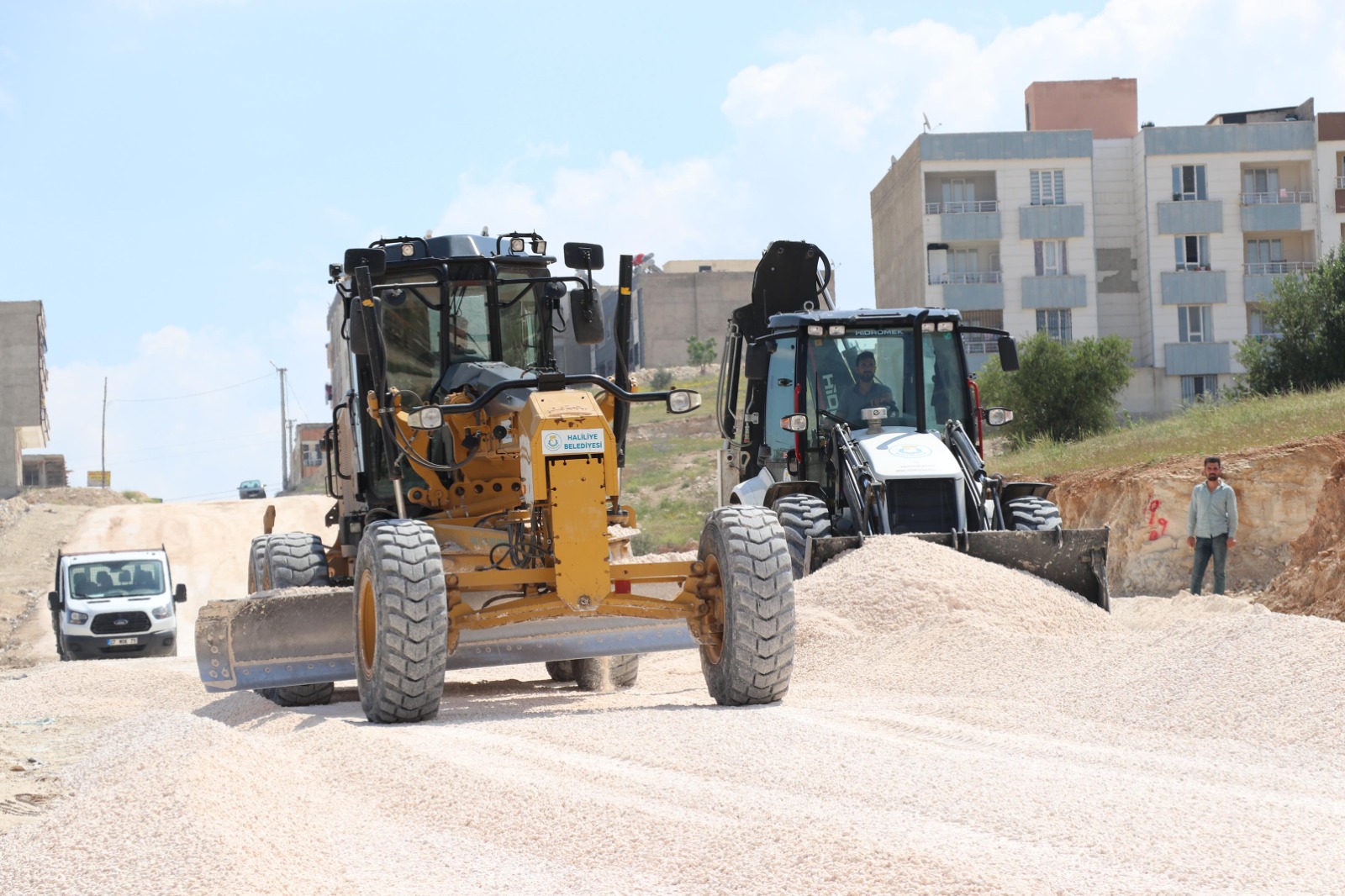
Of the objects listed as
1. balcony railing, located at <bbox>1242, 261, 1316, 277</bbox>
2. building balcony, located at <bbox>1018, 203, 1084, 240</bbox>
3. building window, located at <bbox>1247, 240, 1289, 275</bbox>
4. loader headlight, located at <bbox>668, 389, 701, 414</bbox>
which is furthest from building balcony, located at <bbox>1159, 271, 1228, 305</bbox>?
loader headlight, located at <bbox>668, 389, 701, 414</bbox>

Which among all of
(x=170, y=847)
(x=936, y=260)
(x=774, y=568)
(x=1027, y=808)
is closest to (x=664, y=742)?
(x=774, y=568)

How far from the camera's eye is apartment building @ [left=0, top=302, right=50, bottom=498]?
8162cm

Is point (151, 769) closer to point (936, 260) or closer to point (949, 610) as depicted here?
point (949, 610)

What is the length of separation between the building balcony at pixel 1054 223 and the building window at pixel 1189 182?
136 inches

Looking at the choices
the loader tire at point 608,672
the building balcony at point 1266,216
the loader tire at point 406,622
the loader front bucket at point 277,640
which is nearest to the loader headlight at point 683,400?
the loader tire at point 406,622

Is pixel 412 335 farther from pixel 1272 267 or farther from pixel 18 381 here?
pixel 18 381

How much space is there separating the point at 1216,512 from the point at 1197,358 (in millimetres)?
40735

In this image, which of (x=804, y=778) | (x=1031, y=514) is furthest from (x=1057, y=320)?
(x=804, y=778)

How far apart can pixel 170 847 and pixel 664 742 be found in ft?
8.92

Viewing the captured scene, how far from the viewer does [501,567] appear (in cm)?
928

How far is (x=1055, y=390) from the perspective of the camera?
43.1 metres

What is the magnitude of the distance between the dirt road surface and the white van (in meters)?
12.2

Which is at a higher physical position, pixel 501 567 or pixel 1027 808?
pixel 501 567

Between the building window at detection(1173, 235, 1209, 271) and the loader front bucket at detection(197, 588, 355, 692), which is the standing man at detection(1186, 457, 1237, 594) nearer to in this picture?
the loader front bucket at detection(197, 588, 355, 692)
